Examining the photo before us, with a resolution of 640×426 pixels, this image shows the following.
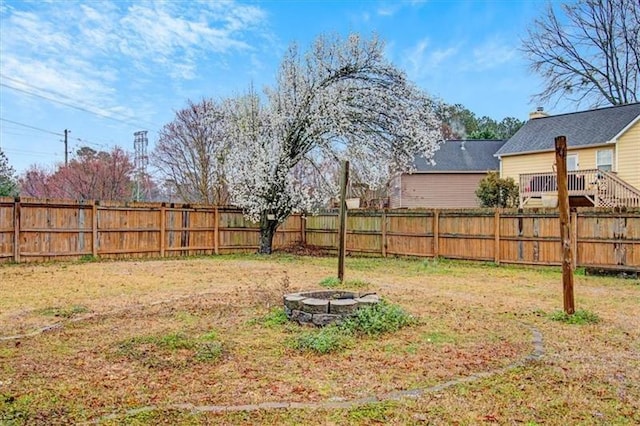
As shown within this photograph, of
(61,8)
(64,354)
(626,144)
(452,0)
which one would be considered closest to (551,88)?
(626,144)

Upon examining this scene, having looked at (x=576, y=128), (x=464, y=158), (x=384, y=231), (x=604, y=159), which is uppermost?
(x=576, y=128)

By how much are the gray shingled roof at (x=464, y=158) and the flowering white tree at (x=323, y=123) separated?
31.0 ft

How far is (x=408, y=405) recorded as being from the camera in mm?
3018

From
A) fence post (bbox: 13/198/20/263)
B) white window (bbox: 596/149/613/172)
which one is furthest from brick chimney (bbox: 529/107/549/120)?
fence post (bbox: 13/198/20/263)

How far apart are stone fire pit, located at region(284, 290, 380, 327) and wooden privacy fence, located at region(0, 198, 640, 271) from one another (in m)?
7.44

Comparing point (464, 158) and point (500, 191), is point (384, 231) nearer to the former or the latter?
point (500, 191)

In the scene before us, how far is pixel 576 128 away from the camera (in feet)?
63.6

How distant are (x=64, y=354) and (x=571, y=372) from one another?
4.32 meters

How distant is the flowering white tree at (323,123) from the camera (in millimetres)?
13484

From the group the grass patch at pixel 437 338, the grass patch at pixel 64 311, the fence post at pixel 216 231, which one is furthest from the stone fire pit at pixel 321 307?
the fence post at pixel 216 231

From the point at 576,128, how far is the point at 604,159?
2.19 meters

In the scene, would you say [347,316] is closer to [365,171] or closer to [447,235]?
[447,235]

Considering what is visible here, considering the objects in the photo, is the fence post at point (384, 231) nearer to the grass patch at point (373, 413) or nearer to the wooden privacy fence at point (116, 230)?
the wooden privacy fence at point (116, 230)

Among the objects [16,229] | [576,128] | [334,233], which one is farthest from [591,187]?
[16,229]
